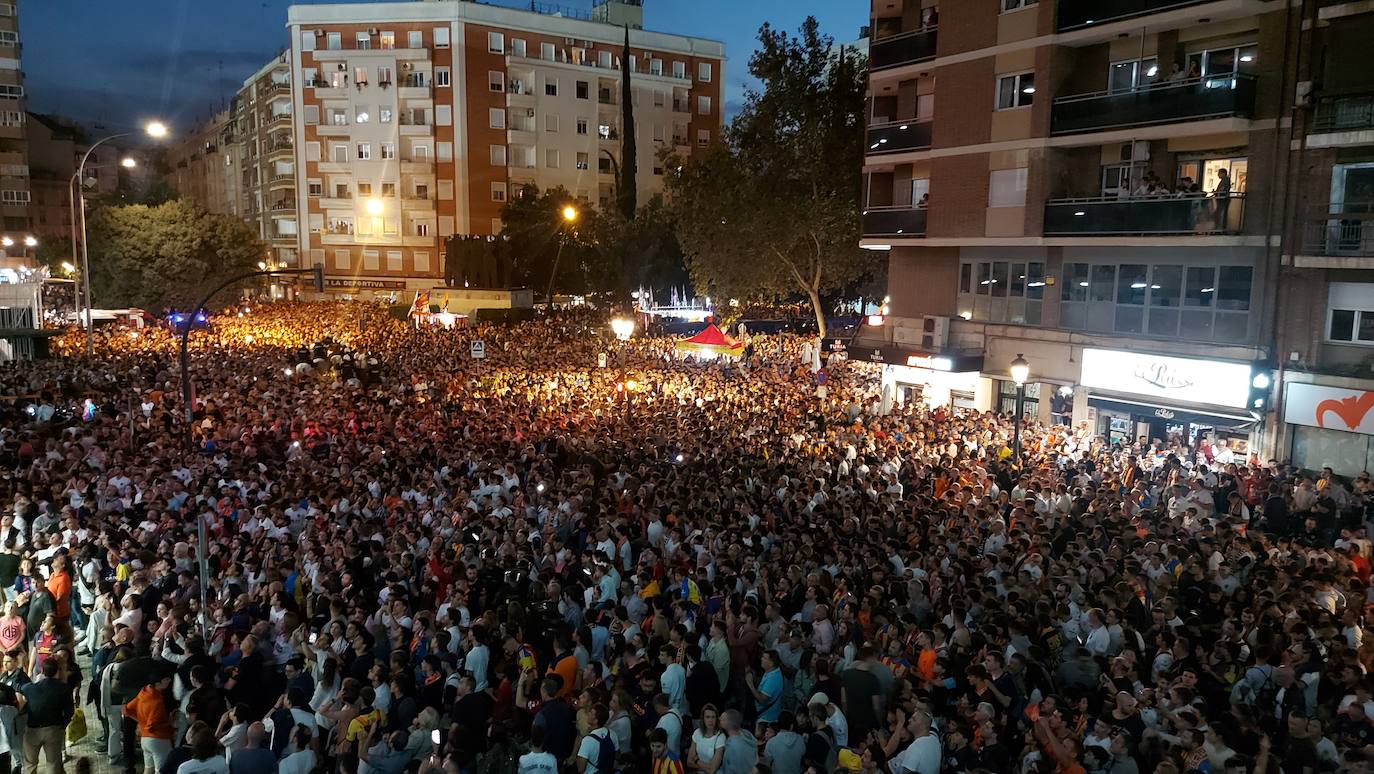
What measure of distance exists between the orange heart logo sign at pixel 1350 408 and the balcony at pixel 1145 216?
3757 millimetres


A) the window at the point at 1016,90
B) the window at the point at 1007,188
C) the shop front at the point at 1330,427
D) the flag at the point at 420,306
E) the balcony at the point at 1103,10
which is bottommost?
the shop front at the point at 1330,427

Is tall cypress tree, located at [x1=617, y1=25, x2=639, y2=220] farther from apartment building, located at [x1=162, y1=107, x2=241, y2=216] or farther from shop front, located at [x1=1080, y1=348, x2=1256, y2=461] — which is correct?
shop front, located at [x1=1080, y1=348, x2=1256, y2=461]

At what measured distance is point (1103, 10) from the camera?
20.4m

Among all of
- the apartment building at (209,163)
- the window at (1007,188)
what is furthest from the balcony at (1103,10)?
the apartment building at (209,163)

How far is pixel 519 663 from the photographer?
26.1 ft

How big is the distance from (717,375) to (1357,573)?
18.0m

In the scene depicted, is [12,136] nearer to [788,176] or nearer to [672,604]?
[788,176]

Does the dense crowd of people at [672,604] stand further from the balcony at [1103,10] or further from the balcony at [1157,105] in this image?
the balcony at [1103,10]

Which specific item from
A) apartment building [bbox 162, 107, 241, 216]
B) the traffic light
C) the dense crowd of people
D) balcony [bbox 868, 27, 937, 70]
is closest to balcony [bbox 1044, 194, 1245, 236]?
the traffic light

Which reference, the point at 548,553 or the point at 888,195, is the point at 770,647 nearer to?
the point at 548,553

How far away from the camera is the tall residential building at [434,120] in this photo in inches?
2483

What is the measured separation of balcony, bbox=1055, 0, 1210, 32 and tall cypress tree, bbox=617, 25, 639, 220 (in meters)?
39.0

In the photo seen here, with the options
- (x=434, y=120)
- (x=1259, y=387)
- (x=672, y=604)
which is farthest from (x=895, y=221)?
(x=434, y=120)

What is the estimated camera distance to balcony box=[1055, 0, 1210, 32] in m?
19.3
